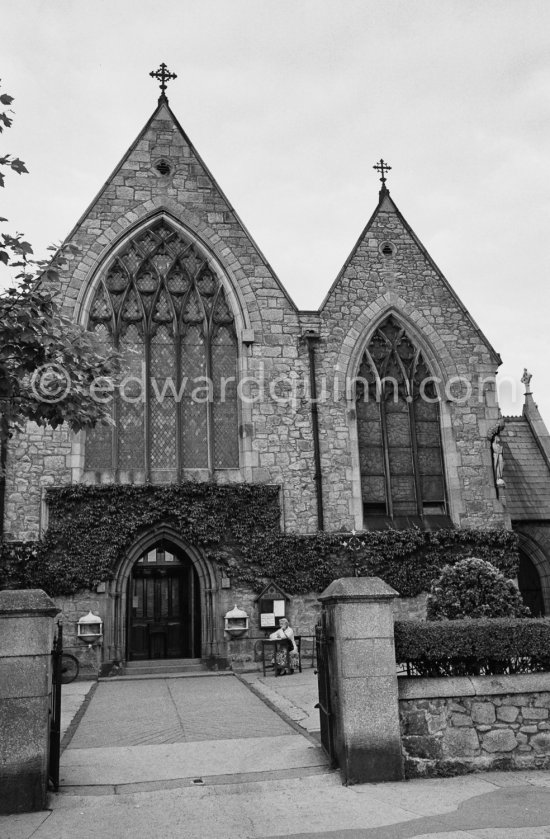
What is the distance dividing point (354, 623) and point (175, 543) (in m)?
10.2

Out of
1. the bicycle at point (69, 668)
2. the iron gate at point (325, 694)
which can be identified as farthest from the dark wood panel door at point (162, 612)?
the iron gate at point (325, 694)

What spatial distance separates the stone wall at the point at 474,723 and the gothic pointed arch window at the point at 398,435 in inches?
411

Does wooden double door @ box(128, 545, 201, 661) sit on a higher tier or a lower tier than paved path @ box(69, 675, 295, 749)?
higher

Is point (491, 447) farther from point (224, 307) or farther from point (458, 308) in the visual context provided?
point (224, 307)

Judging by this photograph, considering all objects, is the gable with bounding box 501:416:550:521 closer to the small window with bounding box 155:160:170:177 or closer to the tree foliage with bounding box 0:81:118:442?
the small window with bounding box 155:160:170:177

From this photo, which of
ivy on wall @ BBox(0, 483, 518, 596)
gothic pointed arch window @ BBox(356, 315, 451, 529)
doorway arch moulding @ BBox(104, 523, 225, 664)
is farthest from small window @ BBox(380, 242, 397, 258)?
doorway arch moulding @ BBox(104, 523, 225, 664)

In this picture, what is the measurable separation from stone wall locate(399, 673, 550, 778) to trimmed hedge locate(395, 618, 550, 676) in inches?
8.6

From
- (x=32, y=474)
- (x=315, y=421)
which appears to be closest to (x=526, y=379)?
(x=315, y=421)

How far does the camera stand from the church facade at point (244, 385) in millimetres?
18000

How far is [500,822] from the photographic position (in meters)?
6.27

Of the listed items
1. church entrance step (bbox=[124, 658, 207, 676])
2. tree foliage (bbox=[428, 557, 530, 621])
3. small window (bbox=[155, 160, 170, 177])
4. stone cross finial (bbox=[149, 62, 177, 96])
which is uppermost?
stone cross finial (bbox=[149, 62, 177, 96])

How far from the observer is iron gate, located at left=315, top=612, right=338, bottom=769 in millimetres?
8133

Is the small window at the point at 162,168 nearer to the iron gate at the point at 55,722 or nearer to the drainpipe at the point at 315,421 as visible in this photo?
the drainpipe at the point at 315,421

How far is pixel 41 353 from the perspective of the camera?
27.9 ft
